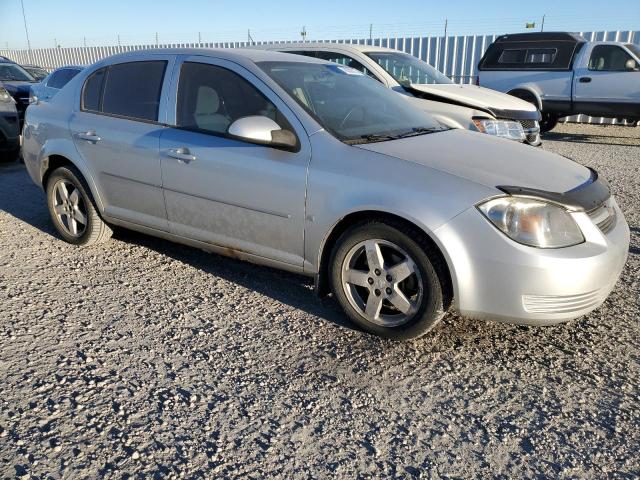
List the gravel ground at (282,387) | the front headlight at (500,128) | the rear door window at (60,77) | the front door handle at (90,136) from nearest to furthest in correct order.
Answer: the gravel ground at (282,387) → the front door handle at (90,136) → the front headlight at (500,128) → the rear door window at (60,77)

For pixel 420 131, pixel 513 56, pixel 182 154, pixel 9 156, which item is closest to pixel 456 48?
pixel 513 56

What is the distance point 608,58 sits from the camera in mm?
11883

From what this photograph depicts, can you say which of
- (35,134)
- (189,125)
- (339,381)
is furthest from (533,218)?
(35,134)

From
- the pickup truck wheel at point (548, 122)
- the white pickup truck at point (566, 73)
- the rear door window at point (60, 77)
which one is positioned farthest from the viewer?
the pickup truck wheel at point (548, 122)

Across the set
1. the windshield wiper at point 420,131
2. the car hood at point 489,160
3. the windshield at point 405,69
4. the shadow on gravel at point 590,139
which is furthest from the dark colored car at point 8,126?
the shadow on gravel at point 590,139

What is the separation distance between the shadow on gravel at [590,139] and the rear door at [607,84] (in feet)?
1.97

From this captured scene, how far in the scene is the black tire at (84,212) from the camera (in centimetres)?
469

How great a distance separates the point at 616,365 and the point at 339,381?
152 cm

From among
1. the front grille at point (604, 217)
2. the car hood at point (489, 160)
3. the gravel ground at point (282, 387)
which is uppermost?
the car hood at point (489, 160)

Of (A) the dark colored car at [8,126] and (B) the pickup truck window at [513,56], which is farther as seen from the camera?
(B) the pickup truck window at [513,56]

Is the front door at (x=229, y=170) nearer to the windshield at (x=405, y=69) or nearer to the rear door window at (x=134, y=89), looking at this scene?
the rear door window at (x=134, y=89)

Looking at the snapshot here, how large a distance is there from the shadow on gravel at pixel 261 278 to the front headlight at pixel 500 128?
344cm

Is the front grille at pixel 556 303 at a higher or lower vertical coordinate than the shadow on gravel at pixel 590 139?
higher

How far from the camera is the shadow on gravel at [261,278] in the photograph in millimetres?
3732
